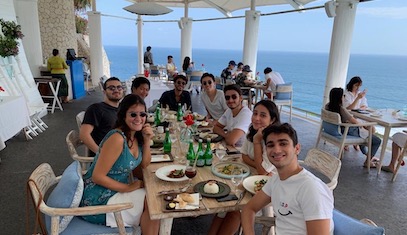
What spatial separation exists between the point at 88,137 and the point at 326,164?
209cm

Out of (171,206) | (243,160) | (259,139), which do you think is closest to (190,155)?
(243,160)

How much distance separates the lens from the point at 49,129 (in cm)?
595

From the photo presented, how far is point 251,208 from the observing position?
1718 mm

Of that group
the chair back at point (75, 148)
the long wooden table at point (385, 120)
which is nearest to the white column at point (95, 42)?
the chair back at point (75, 148)

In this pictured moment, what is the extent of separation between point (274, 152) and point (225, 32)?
27577mm


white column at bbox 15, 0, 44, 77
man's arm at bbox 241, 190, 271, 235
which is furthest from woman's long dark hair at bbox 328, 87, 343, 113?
white column at bbox 15, 0, 44, 77

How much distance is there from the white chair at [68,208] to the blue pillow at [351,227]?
116 cm

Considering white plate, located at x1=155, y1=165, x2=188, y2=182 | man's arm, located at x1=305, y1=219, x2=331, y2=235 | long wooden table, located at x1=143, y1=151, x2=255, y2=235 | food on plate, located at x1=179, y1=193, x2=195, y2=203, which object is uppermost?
man's arm, located at x1=305, y1=219, x2=331, y2=235

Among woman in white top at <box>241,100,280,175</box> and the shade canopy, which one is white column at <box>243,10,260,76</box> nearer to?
the shade canopy

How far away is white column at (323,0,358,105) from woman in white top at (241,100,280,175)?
4434 mm

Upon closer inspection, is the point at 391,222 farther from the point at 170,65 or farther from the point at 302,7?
the point at 170,65

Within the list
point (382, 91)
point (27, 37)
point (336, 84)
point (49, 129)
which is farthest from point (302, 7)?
point (382, 91)

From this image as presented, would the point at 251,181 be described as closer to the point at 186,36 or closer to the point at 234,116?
the point at 234,116

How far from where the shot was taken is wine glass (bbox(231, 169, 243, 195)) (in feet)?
6.29
